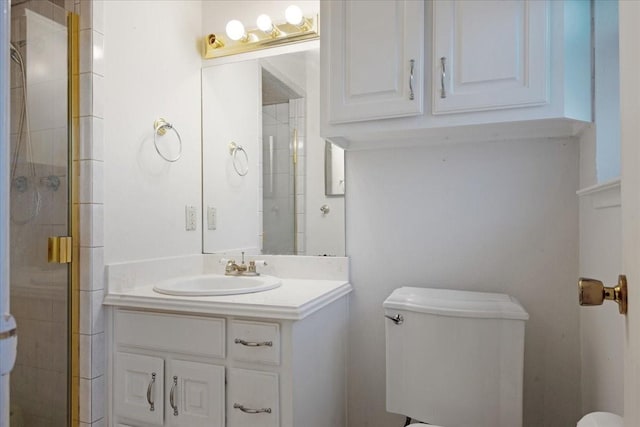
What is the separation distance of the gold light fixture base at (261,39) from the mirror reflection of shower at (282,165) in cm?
14

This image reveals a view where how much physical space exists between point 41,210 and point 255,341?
0.94 m

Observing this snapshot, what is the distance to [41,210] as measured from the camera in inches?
59.0

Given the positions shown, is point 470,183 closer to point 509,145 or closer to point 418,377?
point 509,145

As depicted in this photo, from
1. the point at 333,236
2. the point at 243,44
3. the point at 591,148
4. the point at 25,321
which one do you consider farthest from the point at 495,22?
the point at 25,321

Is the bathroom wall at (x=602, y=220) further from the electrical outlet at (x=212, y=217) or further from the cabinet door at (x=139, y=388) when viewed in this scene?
the electrical outlet at (x=212, y=217)

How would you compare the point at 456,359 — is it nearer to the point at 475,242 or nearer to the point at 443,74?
the point at 475,242

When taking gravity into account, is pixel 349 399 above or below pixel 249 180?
below

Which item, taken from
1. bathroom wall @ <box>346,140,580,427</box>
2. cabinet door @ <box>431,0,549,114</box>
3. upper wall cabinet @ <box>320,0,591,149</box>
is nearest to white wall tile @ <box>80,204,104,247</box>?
upper wall cabinet @ <box>320,0,591,149</box>

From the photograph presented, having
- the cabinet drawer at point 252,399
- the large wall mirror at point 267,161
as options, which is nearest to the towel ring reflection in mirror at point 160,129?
the large wall mirror at point 267,161

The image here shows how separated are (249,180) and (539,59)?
4.50ft

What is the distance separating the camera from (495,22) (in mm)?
1355

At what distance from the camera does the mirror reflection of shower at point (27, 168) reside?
4.66 feet

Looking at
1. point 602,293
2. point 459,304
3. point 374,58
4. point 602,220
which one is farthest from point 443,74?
point 602,293

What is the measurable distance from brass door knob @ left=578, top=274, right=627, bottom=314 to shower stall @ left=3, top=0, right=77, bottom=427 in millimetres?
1652
